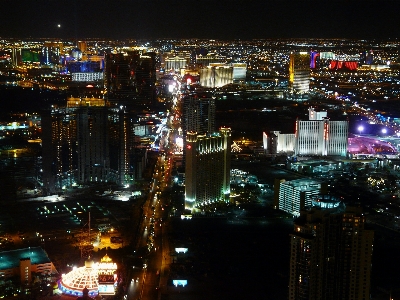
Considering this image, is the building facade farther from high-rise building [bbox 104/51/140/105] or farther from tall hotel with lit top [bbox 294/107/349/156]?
high-rise building [bbox 104/51/140/105]

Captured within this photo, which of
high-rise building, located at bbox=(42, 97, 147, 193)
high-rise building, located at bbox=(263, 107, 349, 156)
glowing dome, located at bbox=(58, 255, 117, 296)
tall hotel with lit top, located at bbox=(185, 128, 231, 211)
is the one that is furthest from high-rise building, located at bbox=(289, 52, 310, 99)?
glowing dome, located at bbox=(58, 255, 117, 296)

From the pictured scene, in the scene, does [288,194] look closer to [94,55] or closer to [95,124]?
[95,124]

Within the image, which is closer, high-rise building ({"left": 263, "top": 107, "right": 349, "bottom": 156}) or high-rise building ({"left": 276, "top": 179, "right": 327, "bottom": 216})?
high-rise building ({"left": 276, "top": 179, "right": 327, "bottom": 216})

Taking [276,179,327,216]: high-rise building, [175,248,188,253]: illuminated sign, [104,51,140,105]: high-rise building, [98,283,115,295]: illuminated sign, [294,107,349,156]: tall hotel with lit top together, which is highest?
[104,51,140,105]: high-rise building

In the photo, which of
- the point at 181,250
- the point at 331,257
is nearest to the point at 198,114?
the point at 181,250

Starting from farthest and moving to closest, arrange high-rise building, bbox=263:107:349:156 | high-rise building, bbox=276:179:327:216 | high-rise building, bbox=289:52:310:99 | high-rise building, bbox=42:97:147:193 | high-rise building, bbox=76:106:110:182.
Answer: high-rise building, bbox=289:52:310:99, high-rise building, bbox=263:107:349:156, high-rise building, bbox=76:106:110:182, high-rise building, bbox=42:97:147:193, high-rise building, bbox=276:179:327:216

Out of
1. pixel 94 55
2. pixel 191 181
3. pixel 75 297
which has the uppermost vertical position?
pixel 94 55

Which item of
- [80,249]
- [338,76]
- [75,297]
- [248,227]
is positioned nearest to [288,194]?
[248,227]
